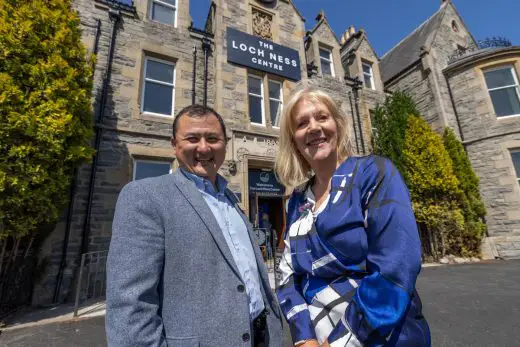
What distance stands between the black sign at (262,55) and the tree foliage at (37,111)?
5.20 metres

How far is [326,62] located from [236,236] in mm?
13155

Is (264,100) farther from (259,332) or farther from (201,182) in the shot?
(259,332)

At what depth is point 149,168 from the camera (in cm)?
757

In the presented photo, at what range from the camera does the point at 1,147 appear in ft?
14.4

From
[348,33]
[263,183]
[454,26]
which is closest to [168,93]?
[263,183]

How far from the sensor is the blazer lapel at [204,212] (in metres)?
1.48

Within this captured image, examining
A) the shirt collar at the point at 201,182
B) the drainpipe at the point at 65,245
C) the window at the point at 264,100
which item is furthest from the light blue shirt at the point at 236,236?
the window at the point at 264,100

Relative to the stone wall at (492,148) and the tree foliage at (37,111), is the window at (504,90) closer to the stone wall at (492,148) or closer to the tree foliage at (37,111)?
the stone wall at (492,148)

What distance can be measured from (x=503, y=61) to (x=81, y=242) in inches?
694

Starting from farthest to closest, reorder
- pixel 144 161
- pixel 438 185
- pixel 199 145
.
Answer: pixel 438 185, pixel 144 161, pixel 199 145

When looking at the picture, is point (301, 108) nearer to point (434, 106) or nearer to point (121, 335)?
point (121, 335)

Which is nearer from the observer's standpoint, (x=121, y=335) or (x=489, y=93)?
(x=121, y=335)

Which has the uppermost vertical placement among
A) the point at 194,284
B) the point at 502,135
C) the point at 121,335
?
the point at 502,135

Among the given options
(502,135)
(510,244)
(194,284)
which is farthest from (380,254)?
(502,135)
